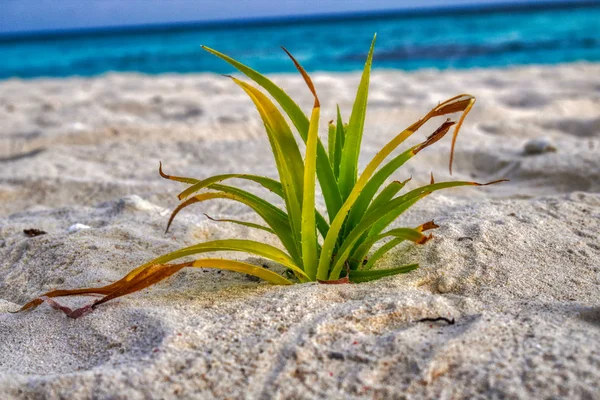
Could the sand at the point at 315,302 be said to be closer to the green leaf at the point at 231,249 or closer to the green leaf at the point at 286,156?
the green leaf at the point at 231,249

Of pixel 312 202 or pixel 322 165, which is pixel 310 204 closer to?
pixel 312 202

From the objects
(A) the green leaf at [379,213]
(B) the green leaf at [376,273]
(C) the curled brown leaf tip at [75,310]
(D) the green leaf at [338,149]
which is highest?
(D) the green leaf at [338,149]

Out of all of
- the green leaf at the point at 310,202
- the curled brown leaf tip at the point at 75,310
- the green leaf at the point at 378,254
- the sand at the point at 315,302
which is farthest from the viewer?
the green leaf at the point at 378,254

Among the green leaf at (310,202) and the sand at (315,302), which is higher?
the green leaf at (310,202)

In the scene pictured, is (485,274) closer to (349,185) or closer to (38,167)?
(349,185)

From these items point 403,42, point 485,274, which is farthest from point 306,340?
point 403,42

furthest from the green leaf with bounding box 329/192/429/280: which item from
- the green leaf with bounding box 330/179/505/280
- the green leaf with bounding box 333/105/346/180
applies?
the green leaf with bounding box 333/105/346/180

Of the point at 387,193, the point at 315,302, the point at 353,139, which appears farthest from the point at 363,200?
the point at 315,302

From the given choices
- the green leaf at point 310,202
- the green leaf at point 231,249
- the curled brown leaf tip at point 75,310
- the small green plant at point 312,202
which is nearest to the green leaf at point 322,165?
the small green plant at point 312,202
